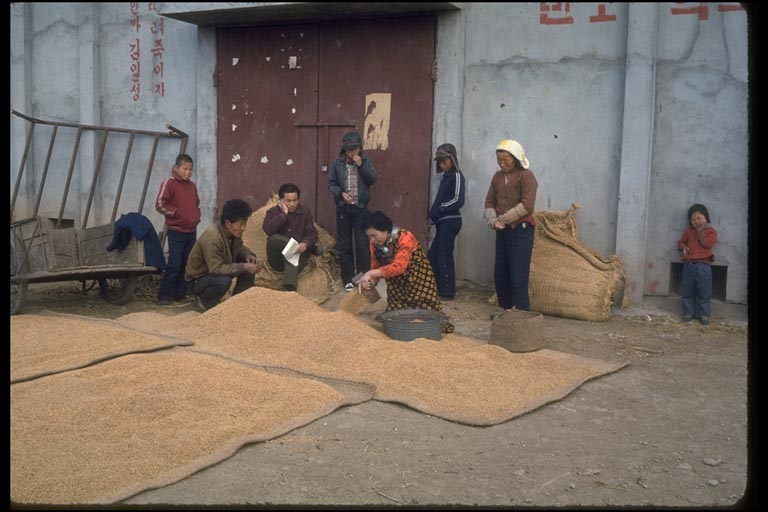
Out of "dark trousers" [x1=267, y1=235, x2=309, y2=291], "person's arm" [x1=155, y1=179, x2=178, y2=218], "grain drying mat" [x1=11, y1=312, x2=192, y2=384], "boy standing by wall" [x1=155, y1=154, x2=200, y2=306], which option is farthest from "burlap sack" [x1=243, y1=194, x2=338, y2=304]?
"grain drying mat" [x1=11, y1=312, x2=192, y2=384]

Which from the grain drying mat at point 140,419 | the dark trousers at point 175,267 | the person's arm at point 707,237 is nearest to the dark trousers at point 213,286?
the dark trousers at point 175,267

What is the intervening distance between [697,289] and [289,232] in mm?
3906

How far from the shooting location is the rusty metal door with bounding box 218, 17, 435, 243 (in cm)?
895

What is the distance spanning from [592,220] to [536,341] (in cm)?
229

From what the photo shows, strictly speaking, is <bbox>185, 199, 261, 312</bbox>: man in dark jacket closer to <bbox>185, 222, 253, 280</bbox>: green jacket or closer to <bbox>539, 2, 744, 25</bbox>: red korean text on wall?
<bbox>185, 222, 253, 280</bbox>: green jacket

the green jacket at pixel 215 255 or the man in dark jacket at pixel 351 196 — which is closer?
the green jacket at pixel 215 255

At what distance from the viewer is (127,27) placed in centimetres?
1044

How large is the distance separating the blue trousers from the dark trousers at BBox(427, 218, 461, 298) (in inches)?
85.5

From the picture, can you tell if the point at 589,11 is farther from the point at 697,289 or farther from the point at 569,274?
the point at 697,289

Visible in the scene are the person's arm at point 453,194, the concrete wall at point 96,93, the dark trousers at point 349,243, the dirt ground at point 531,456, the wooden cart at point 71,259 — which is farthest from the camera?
the concrete wall at point 96,93

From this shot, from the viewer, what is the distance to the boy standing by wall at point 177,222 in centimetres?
862

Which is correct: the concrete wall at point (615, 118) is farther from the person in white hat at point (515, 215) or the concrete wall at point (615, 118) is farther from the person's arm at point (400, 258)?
the person's arm at point (400, 258)

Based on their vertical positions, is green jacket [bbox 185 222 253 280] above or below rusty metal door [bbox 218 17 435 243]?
below

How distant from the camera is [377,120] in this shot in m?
9.12
